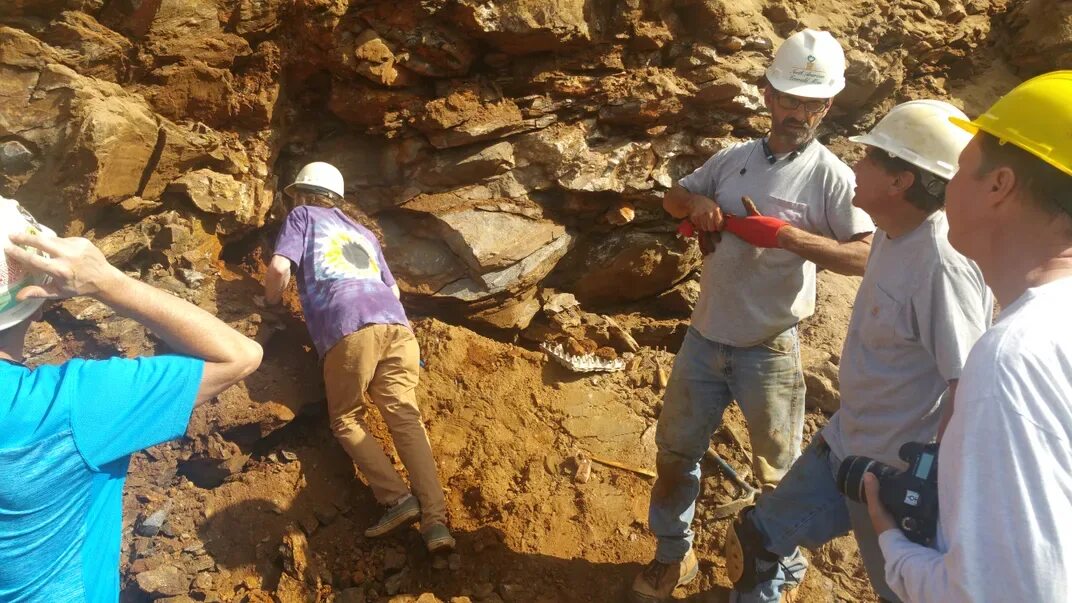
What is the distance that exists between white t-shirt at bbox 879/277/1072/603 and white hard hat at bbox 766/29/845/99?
7.25 feet

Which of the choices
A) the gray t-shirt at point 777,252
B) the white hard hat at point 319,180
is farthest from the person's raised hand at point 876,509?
the white hard hat at point 319,180

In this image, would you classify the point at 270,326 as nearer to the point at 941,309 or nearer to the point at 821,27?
the point at 941,309

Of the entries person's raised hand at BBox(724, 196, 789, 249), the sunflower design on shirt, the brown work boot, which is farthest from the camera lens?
the sunflower design on shirt

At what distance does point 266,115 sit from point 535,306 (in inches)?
93.2

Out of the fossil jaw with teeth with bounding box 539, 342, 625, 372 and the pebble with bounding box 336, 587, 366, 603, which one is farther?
the fossil jaw with teeth with bounding box 539, 342, 625, 372

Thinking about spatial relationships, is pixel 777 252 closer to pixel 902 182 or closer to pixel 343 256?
pixel 902 182

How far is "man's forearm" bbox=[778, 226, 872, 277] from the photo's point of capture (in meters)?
3.07

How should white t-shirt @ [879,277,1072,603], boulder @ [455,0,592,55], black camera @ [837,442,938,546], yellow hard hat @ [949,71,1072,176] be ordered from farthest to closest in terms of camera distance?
boulder @ [455,0,592,55] → black camera @ [837,442,938,546] → yellow hard hat @ [949,71,1072,176] → white t-shirt @ [879,277,1072,603]

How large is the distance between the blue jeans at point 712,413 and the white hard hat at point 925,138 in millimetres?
1116

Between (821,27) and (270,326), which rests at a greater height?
(821,27)

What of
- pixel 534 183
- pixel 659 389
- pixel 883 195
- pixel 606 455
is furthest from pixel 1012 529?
pixel 534 183

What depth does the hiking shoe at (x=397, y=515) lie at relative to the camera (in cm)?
389

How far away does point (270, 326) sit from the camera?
4598 millimetres

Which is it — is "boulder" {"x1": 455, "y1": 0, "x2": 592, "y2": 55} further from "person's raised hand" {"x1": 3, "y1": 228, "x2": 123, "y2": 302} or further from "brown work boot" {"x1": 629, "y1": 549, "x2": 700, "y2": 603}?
"person's raised hand" {"x1": 3, "y1": 228, "x2": 123, "y2": 302}
